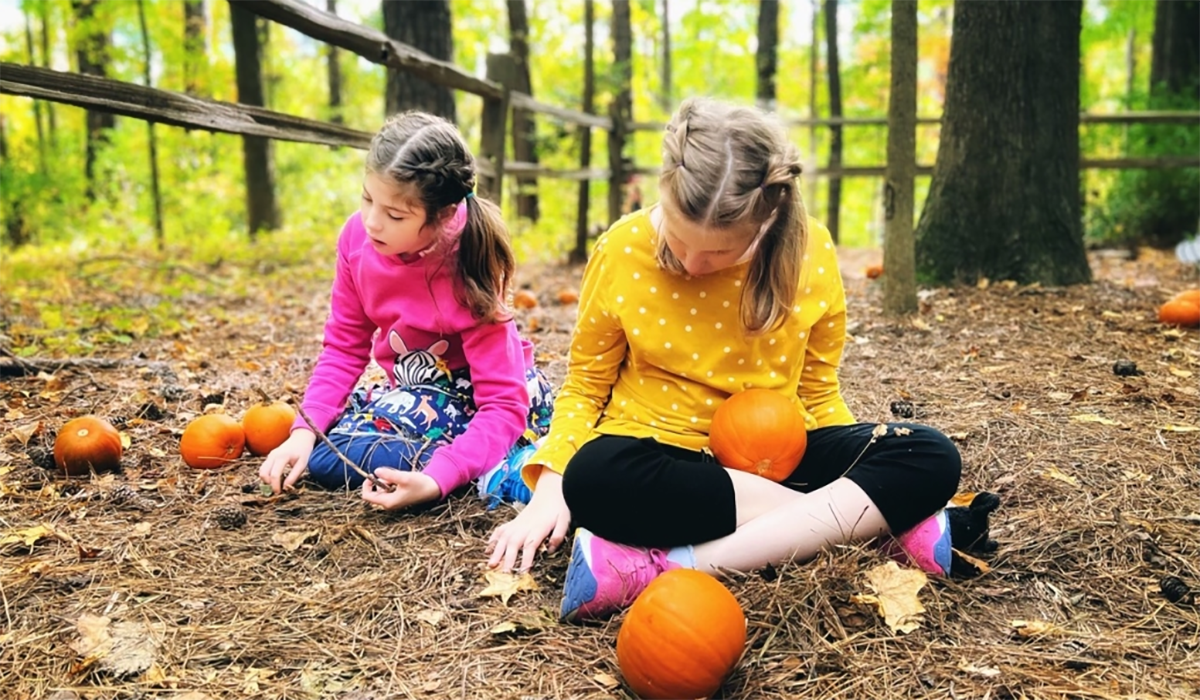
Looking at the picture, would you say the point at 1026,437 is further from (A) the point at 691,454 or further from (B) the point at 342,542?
(B) the point at 342,542

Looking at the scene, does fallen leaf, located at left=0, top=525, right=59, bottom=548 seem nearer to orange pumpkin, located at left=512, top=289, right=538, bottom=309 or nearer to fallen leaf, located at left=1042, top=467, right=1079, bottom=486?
fallen leaf, located at left=1042, top=467, right=1079, bottom=486

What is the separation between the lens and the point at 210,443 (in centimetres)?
264

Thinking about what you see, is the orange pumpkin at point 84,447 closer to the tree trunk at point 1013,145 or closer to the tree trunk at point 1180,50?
the tree trunk at point 1013,145

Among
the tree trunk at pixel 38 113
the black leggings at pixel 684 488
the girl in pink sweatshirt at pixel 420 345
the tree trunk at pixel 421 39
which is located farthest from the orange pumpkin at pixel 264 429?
the tree trunk at pixel 38 113

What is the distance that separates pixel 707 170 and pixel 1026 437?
1.64 metres

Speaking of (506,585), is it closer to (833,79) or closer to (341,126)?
(341,126)

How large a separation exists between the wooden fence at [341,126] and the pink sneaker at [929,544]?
96 centimetres

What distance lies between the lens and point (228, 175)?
43.7ft

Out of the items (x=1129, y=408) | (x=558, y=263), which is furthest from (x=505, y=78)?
(x=1129, y=408)

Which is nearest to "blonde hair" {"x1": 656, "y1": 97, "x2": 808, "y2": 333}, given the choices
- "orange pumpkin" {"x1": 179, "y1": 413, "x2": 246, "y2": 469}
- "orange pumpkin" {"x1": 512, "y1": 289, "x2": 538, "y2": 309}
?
"orange pumpkin" {"x1": 179, "y1": 413, "x2": 246, "y2": 469}

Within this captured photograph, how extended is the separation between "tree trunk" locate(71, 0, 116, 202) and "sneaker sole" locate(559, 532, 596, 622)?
7.88 m

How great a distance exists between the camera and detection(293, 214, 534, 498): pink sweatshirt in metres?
2.40

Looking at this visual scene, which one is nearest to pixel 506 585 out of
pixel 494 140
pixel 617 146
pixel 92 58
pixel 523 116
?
pixel 494 140

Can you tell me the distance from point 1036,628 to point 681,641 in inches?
30.8
